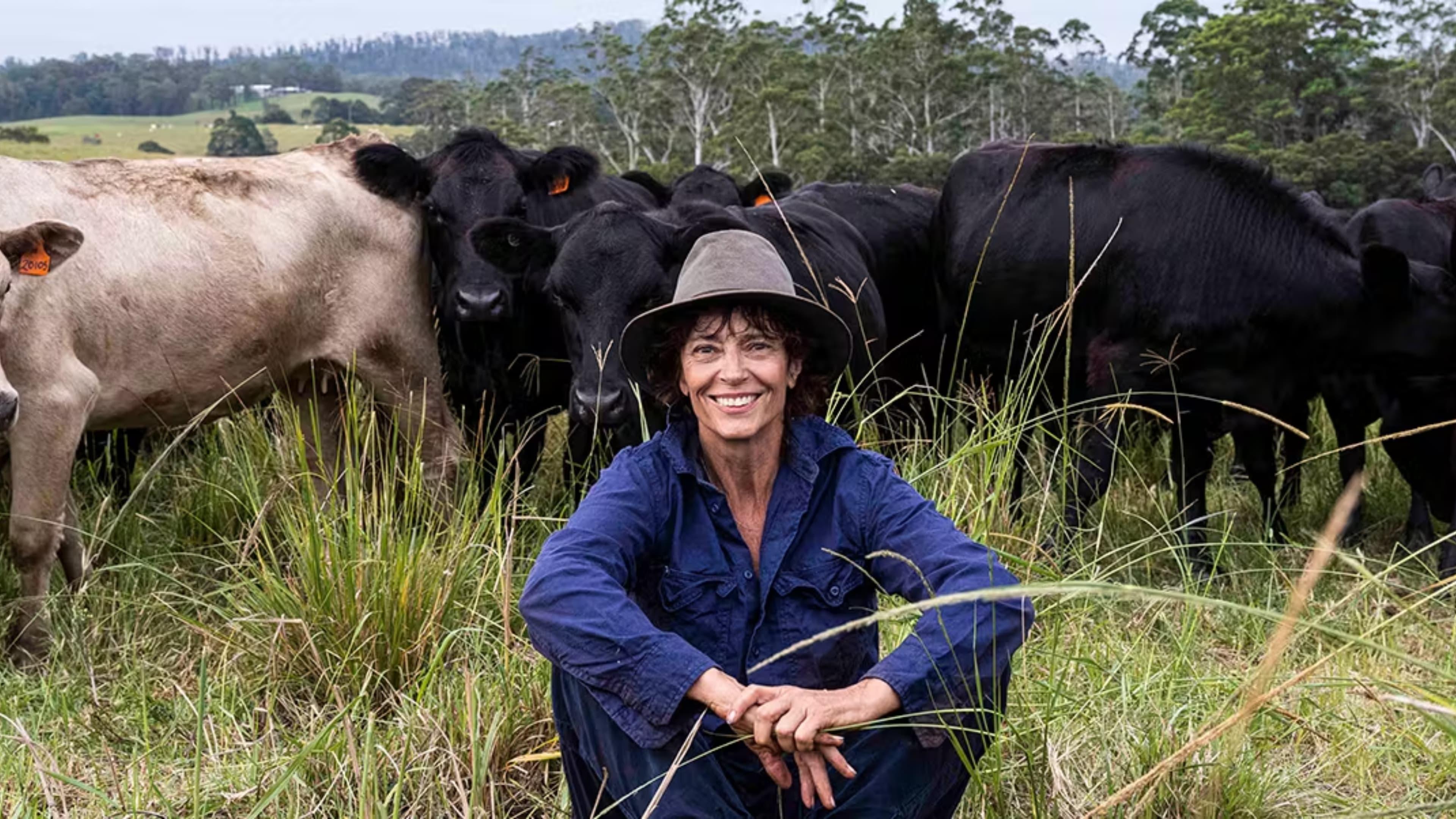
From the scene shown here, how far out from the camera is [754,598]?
2.80 meters

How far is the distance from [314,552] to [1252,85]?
143 feet

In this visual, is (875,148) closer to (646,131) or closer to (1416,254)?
(646,131)

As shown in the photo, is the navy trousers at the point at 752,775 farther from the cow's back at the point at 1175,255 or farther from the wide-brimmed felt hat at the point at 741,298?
the cow's back at the point at 1175,255

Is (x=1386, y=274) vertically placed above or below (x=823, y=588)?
above

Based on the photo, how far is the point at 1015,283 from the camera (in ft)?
22.7

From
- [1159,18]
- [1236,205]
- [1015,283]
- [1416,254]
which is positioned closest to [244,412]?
[1015,283]

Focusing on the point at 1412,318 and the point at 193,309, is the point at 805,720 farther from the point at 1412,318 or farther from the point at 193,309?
the point at 1412,318

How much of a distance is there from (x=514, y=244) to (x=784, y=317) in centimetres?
303

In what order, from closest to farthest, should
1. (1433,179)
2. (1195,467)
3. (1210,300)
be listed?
(1210,300) → (1195,467) → (1433,179)

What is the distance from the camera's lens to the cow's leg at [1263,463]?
6418 mm

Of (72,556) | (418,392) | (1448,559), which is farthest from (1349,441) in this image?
(72,556)

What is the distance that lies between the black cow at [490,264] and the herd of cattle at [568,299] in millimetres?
14

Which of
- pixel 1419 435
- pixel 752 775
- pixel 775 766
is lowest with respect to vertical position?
pixel 1419 435

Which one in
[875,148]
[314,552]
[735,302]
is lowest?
[875,148]
